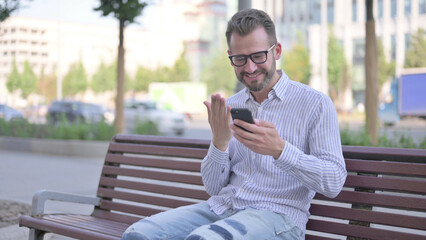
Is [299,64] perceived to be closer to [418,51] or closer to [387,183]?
[418,51]

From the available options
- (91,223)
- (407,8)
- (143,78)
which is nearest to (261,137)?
(91,223)

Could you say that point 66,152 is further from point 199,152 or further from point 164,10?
point 164,10

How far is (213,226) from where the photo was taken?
8.37 feet

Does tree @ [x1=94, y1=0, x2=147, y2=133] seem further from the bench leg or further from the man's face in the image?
the man's face

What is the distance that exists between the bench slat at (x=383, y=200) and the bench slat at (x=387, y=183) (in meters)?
0.04

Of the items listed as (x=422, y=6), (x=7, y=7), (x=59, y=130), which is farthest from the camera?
(x=422, y=6)

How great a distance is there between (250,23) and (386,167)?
102 centimetres

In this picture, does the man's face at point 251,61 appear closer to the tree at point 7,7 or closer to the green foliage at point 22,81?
the tree at point 7,7

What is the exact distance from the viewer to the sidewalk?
6.44 meters

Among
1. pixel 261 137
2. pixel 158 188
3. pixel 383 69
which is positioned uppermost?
pixel 383 69

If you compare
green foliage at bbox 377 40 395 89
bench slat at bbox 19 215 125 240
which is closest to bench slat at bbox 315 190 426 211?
bench slat at bbox 19 215 125 240

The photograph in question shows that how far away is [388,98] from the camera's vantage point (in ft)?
102

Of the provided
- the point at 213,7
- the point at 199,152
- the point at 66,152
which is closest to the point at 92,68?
the point at 213,7

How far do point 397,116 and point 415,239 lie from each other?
29.9 meters
